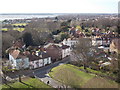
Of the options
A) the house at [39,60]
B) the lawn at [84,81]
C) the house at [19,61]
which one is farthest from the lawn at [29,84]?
the house at [39,60]

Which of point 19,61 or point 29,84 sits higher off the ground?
point 19,61

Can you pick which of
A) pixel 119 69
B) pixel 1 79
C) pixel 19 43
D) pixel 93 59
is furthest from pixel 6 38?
pixel 119 69

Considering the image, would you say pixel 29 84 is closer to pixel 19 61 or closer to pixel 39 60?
pixel 19 61

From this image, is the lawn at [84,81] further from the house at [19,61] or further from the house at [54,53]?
the house at [54,53]

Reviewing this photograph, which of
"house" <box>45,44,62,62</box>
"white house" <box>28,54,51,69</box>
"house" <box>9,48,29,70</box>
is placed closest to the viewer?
"house" <box>9,48,29,70</box>

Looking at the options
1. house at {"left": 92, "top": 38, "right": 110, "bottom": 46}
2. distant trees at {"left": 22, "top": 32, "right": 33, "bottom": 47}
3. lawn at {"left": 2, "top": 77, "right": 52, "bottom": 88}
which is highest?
distant trees at {"left": 22, "top": 32, "right": 33, "bottom": 47}

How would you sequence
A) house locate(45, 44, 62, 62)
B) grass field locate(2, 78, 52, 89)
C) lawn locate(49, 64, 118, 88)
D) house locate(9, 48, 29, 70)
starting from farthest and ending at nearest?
house locate(45, 44, 62, 62) → house locate(9, 48, 29, 70) → grass field locate(2, 78, 52, 89) → lawn locate(49, 64, 118, 88)

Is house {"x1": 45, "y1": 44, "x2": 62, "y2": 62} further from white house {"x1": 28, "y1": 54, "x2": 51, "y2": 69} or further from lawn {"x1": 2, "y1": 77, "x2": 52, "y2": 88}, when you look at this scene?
lawn {"x1": 2, "y1": 77, "x2": 52, "y2": 88}

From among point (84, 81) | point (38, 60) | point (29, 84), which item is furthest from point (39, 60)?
point (84, 81)

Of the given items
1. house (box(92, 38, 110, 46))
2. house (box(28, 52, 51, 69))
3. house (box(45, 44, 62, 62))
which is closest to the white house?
house (box(28, 52, 51, 69))

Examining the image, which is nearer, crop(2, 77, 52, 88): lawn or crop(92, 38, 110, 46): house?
crop(2, 77, 52, 88): lawn

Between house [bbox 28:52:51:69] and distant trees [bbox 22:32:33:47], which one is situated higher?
distant trees [bbox 22:32:33:47]
